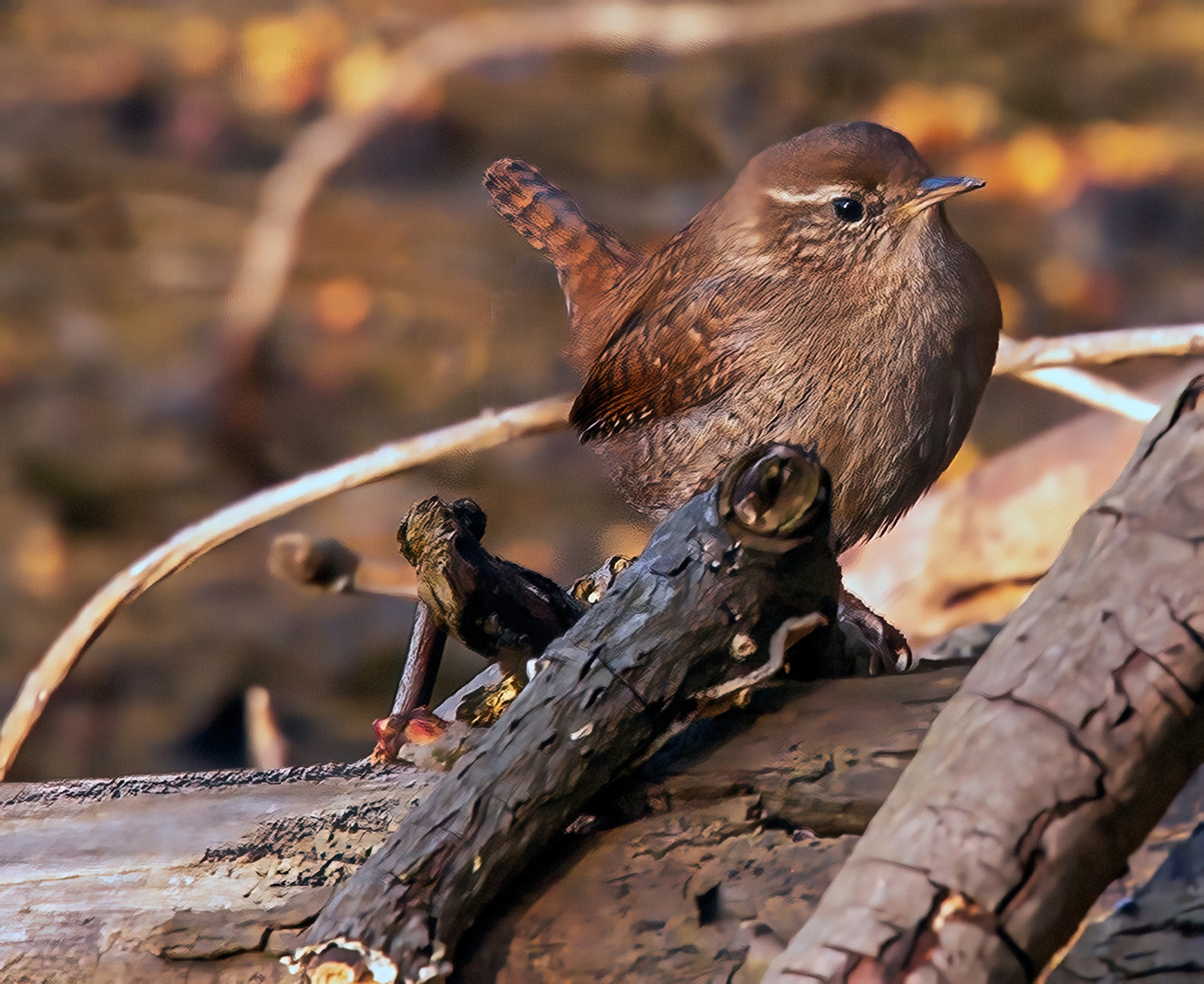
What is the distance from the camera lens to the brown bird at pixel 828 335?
1127 mm

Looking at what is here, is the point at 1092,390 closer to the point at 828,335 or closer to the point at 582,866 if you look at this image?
the point at 828,335

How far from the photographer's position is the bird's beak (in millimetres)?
1068

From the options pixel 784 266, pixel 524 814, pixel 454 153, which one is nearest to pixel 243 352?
pixel 454 153

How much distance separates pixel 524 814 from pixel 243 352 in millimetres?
1853

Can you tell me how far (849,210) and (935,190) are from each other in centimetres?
10

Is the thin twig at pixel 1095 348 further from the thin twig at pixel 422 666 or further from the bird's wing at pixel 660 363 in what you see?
the thin twig at pixel 422 666

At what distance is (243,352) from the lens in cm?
241

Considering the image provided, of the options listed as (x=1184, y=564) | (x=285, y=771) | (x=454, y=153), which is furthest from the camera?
(x=454, y=153)

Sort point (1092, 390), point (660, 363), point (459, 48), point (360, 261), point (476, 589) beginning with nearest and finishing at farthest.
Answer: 1. point (476, 589)
2. point (660, 363)
3. point (1092, 390)
4. point (459, 48)
5. point (360, 261)

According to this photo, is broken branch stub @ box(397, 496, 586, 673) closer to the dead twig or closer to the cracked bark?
the cracked bark

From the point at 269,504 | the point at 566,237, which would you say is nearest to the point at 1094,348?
the point at 566,237

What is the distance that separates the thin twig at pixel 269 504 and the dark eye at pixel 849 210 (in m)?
0.52

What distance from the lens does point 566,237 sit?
147cm

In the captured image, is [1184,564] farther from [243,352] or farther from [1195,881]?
[243,352]
